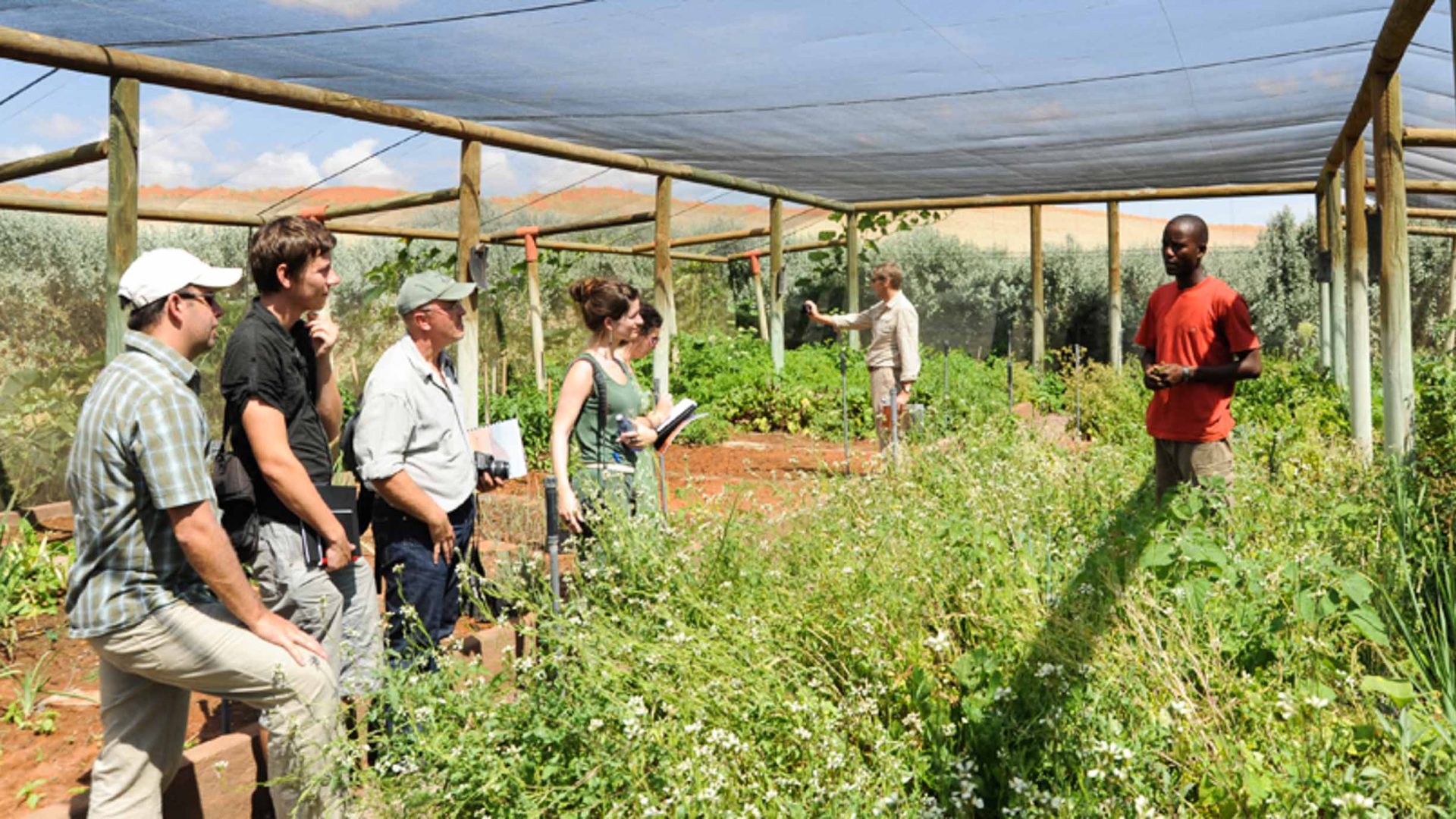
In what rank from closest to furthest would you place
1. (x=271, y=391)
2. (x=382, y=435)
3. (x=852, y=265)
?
(x=271, y=391)
(x=382, y=435)
(x=852, y=265)

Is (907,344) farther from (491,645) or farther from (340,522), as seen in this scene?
(340,522)

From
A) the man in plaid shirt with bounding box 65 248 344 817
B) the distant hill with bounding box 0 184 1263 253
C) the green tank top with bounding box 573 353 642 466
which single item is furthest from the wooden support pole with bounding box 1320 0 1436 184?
the distant hill with bounding box 0 184 1263 253

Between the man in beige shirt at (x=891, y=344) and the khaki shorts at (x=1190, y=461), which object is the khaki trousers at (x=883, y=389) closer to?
the man in beige shirt at (x=891, y=344)

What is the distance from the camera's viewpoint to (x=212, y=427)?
7602mm

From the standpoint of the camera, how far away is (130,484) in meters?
2.63

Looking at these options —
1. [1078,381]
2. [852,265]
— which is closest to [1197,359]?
[1078,381]

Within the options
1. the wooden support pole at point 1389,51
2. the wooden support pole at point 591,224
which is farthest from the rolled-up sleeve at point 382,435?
the wooden support pole at point 591,224

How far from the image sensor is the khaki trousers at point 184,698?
8.80 feet

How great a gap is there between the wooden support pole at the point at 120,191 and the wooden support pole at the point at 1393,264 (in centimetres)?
645

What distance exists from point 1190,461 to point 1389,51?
292cm

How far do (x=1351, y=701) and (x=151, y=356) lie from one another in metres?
3.19

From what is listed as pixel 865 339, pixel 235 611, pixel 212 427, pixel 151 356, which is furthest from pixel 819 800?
pixel 865 339

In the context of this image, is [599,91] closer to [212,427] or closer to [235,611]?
[212,427]

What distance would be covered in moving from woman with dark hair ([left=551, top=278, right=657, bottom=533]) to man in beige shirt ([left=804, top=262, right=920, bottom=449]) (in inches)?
134
